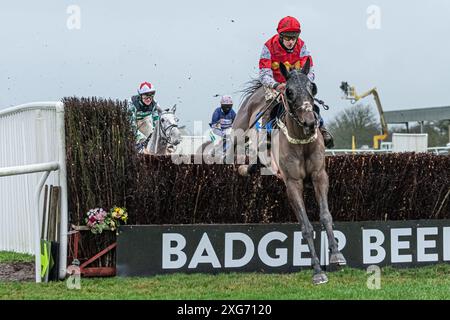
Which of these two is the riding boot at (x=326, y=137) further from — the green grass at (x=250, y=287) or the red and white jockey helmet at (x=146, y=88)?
the red and white jockey helmet at (x=146, y=88)

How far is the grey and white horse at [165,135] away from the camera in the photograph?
14711 mm

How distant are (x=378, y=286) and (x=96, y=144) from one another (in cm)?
387

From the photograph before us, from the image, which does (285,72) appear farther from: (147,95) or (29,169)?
(147,95)

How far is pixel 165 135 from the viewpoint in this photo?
14.8m

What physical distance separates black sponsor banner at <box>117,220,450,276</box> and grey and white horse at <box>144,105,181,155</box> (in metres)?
5.20

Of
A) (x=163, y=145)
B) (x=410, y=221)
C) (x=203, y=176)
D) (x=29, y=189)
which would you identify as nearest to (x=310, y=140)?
(x=203, y=176)

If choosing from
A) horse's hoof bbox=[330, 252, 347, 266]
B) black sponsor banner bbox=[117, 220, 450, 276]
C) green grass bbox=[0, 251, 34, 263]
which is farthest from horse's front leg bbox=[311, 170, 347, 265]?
green grass bbox=[0, 251, 34, 263]

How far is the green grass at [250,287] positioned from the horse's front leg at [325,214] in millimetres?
322

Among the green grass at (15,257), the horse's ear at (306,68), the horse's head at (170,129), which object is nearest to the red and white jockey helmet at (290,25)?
the horse's ear at (306,68)

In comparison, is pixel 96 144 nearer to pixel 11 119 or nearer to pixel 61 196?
pixel 61 196

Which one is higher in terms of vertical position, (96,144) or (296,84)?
(296,84)

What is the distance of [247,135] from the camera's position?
10.9 m

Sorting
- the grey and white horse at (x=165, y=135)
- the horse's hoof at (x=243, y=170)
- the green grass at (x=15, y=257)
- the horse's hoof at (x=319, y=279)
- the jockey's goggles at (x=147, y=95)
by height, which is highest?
the jockey's goggles at (x=147, y=95)
